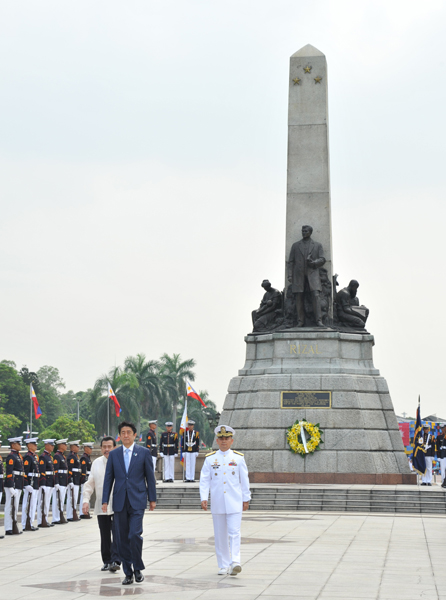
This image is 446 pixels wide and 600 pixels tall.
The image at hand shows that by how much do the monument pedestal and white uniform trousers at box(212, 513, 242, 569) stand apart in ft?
36.5

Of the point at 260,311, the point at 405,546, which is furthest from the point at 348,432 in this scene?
the point at 405,546

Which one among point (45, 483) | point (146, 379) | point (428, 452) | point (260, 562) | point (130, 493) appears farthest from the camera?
point (146, 379)

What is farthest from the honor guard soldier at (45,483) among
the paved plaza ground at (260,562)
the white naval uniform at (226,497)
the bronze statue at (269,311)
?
the bronze statue at (269,311)

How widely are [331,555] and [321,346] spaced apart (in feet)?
37.2

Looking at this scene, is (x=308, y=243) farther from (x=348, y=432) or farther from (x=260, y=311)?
(x=348, y=432)

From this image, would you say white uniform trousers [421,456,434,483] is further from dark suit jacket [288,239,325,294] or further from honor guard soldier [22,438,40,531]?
honor guard soldier [22,438,40,531]

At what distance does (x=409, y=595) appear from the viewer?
8.08m

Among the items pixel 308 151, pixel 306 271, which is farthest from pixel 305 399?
pixel 308 151

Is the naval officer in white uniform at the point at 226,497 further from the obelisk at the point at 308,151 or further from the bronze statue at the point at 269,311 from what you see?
the obelisk at the point at 308,151

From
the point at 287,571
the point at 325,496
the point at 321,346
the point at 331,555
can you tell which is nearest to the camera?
the point at 287,571

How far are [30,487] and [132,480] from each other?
6.61m

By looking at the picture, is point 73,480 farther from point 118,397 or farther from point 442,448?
point 118,397

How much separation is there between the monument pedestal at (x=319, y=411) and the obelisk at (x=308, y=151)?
2.27 m

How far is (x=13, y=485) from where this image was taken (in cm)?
1446
